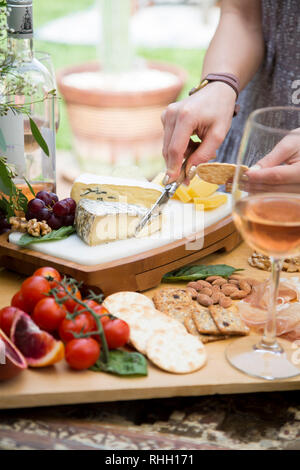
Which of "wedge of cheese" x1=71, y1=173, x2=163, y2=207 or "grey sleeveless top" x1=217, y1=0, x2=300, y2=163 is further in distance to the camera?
"grey sleeveless top" x1=217, y1=0, x2=300, y2=163

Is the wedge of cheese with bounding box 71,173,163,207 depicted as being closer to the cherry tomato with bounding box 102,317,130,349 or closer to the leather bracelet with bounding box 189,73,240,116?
the leather bracelet with bounding box 189,73,240,116

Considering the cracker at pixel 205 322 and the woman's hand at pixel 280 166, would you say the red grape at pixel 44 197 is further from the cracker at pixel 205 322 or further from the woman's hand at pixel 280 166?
the woman's hand at pixel 280 166

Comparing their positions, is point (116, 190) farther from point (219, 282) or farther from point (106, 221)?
point (219, 282)

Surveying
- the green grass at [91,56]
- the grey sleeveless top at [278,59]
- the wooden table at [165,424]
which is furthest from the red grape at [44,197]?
the green grass at [91,56]

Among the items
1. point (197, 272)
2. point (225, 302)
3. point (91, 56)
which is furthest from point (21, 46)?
point (91, 56)

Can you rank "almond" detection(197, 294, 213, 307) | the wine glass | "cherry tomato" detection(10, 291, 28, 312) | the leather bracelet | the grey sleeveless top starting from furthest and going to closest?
the grey sleeveless top < the leather bracelet < "almond" detection(197, 294, 213, 307) < "cherry tomato" detection(10, 291, 28, 312) < the wine glass

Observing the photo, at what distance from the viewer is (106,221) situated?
141 cm

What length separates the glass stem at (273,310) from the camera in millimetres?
1055

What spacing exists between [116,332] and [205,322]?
22cm

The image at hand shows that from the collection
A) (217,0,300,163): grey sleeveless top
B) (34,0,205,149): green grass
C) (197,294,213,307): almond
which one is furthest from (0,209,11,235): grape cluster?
(34,0,205,149): green grass

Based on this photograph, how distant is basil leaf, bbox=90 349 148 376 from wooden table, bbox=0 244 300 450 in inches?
2.4

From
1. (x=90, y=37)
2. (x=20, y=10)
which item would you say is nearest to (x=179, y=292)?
(x=20, y=10)

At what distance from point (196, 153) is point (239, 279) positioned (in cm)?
38

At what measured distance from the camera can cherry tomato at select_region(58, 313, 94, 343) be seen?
3.58 feet
